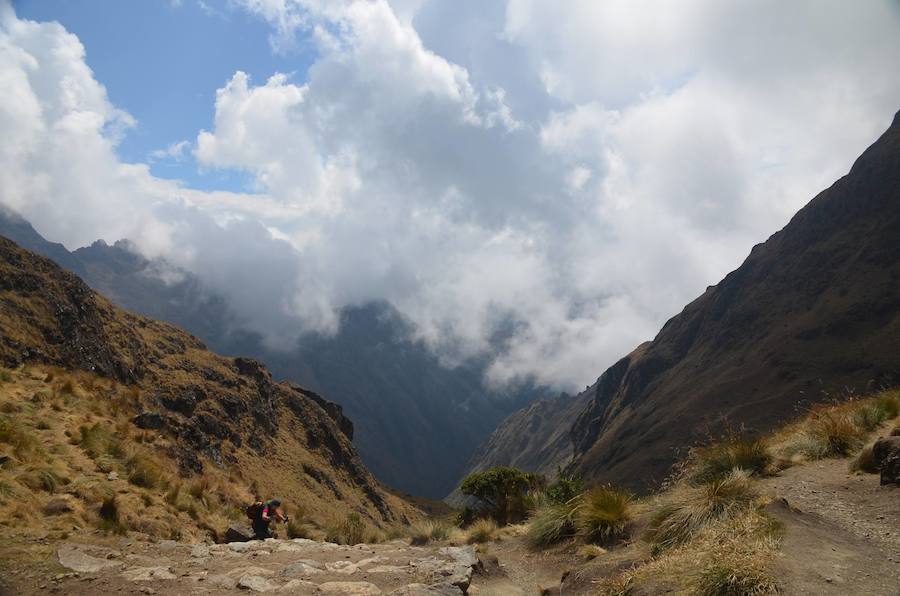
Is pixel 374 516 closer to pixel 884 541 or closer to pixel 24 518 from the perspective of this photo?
pixel 24 518

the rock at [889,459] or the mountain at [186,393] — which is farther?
the mountain at [186,393]

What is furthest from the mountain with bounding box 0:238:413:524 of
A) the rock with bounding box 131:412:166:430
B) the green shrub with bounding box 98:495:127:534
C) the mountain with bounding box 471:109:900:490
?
the mountain with bounding box 471:109:900:490

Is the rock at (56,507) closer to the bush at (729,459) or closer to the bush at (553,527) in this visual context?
the bush at (553,527)

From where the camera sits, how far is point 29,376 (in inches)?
786

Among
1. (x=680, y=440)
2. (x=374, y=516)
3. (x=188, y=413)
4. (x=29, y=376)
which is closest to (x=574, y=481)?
(x=29, y=376)

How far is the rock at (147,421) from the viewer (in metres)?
24.1

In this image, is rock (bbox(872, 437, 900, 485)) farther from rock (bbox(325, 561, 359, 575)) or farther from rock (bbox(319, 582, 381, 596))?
rock (bbox(325, 561, 359, 575))

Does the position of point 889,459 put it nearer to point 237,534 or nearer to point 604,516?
point 604,516

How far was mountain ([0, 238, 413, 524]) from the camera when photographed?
28016 millimetres

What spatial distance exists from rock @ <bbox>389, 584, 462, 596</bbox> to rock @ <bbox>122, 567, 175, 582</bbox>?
12.6ft

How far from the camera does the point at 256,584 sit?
8617 mm

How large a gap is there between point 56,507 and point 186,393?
3643cm

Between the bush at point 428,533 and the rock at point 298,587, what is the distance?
323 inches

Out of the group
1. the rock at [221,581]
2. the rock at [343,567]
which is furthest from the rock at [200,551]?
the rock at [343,567]
